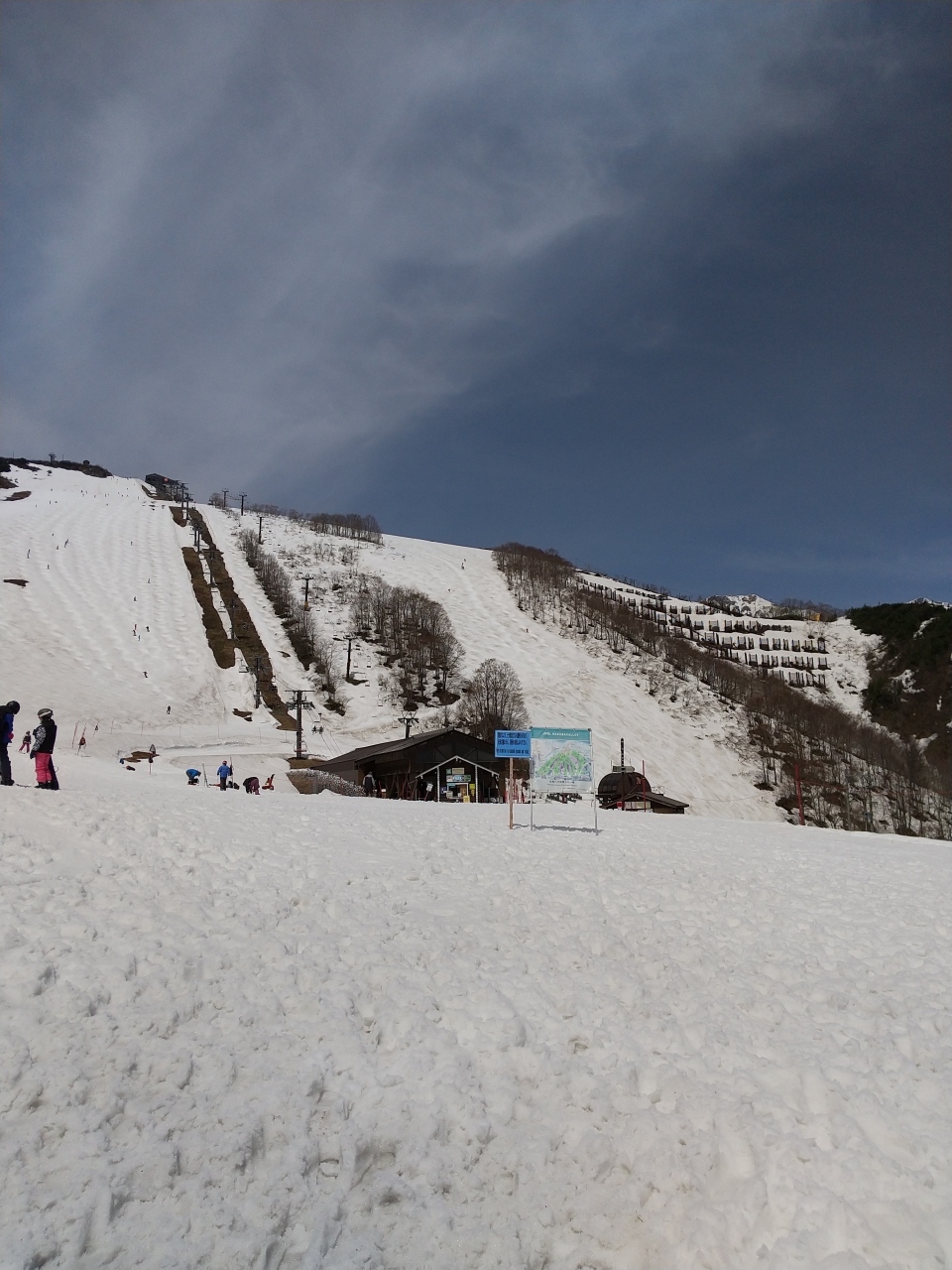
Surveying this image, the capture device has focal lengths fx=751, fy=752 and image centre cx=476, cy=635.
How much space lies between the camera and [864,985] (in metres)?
8.61

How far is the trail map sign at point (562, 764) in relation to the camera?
58.5 ft

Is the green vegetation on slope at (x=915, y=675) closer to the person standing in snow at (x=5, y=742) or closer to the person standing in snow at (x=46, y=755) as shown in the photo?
the person standing in snow at (x=46, y=755)

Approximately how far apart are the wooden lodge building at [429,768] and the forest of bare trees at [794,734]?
21.9 metres

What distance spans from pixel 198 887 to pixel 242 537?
105 m

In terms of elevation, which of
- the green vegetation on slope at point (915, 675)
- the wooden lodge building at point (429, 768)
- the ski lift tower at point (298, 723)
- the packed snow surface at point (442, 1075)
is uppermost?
the green vegetation on slope at point (915, 675)

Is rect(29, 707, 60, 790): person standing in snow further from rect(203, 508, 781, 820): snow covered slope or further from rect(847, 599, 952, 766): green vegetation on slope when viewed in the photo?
rect(847, 599, 952, 766): green vegetation on slope

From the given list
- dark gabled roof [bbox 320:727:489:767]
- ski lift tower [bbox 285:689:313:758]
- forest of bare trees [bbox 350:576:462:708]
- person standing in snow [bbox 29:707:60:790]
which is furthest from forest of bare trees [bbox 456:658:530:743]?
person standing in snow [bbox 29:707:60:790]

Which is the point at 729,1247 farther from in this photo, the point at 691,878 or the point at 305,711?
the point at 305,711

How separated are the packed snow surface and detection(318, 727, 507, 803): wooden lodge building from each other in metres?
26.5

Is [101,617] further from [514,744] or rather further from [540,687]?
[514,744]

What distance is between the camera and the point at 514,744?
1844 centimetres

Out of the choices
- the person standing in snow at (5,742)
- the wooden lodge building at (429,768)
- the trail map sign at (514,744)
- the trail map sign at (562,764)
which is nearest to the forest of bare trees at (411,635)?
the wooden lodge building at (429,768)

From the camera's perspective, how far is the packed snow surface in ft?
15.6

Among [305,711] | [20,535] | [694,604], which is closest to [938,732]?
[694,604]
